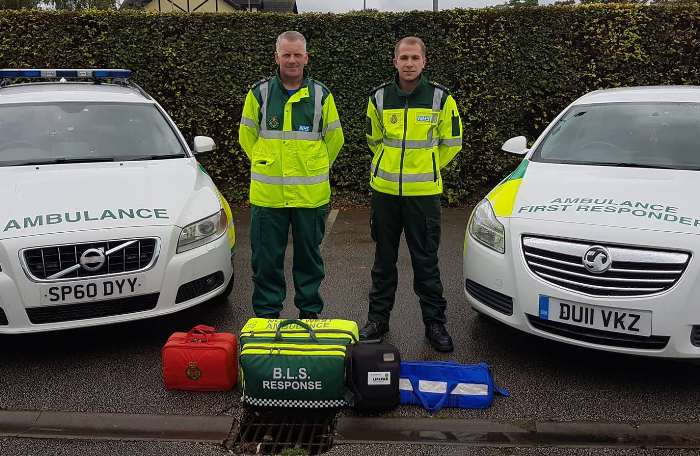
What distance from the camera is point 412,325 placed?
4664 millimetres

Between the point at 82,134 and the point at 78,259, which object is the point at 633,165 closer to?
the point at 78,259

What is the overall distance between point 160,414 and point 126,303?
2.61 ft

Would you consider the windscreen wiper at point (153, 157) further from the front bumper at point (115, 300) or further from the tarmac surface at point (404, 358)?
the tarmac surface at point (404, 358)

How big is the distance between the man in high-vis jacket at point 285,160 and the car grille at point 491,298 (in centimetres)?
104

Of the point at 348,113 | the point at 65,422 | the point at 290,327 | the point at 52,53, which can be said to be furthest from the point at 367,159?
the point at 65,422

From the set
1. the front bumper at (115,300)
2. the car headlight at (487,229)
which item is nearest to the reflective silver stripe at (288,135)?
the front bumper at (115,300)

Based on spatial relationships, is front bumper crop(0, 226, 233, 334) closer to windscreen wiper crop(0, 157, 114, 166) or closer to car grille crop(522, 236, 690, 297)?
windscreen wiper crop(0, 157, 114, 166)

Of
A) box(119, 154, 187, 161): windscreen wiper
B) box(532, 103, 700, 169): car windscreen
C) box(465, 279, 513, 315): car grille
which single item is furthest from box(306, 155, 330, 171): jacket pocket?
box(532, 103, 700, 169): car windscreen

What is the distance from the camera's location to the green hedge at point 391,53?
27.7ft

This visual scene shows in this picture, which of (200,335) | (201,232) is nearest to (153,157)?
(201,232)

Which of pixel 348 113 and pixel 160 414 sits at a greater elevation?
pixel 348 113

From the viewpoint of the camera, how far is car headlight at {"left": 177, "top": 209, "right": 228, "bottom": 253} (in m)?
4.12

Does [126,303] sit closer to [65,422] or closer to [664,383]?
[65,422]

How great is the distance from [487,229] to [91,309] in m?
2.44
